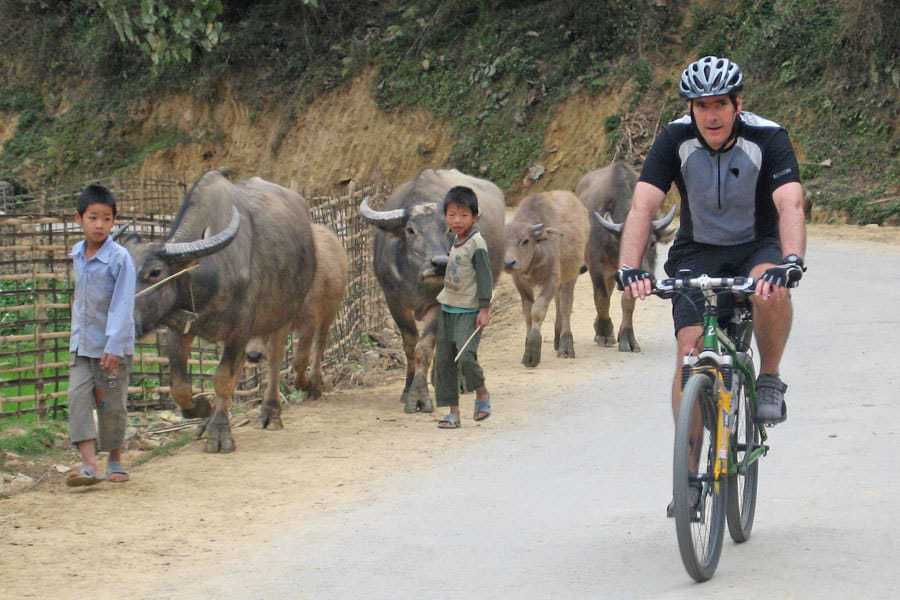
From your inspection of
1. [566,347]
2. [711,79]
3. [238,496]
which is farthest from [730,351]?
[566,347]

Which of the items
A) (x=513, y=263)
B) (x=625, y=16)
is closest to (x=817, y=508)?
(x=513, y=263)

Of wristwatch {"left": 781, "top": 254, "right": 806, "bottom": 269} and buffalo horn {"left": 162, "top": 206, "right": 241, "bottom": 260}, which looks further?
buffalo horn {"left": 162, "top": 206, "right": 241, "bottom": 260}

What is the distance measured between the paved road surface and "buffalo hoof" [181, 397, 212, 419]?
7.17 feet

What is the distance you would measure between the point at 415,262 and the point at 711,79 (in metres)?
5.56

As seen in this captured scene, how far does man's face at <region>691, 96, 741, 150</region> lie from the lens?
6172mm

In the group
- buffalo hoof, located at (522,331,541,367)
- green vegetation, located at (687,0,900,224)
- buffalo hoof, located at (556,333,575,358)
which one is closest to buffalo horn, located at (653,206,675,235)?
buffalo hoof, located at (556,333,575,358)

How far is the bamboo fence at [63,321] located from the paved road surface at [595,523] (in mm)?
3319

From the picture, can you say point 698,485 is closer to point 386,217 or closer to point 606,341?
point 386,217

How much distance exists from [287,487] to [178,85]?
3258 centimetres

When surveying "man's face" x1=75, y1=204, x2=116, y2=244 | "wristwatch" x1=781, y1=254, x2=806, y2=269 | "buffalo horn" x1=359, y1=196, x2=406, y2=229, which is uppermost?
"buffalo horn" x1=359, y1=196, x2=406, y2=229

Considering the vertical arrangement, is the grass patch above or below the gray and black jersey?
below

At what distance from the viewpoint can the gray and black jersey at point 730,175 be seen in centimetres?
629

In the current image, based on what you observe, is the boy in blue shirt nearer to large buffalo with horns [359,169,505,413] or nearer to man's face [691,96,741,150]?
large buffalo with horns [359,169,505,413]

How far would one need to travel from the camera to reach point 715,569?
5965 mm
